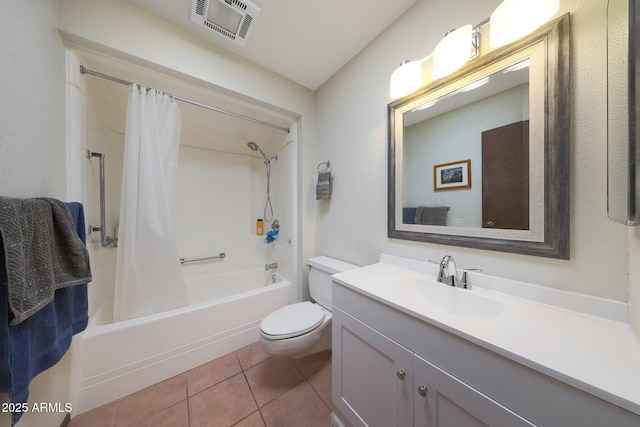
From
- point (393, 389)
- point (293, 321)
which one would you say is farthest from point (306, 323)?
point (393, 389)

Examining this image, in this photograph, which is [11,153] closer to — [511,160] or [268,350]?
[268,350]

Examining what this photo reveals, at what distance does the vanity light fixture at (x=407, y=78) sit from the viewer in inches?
41.8

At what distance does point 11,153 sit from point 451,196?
1.84m

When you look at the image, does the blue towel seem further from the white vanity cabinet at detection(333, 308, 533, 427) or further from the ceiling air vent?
the ceiling air vent

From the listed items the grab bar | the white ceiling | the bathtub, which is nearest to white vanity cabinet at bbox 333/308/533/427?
the bathtub

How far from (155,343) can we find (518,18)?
245 centimetres

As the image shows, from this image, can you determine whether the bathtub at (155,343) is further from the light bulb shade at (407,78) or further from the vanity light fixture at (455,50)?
the vanity light fixture at (455,50)

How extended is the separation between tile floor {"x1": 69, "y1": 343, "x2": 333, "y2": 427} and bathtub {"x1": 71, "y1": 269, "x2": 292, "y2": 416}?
2.8 inches

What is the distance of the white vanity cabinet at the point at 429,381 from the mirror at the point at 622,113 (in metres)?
0.45

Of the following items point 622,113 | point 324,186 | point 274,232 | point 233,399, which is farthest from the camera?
point 274,232

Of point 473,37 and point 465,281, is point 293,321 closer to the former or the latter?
point 465,281

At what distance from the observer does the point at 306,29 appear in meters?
1.27

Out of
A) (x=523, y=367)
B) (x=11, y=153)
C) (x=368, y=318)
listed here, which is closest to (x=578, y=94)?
(x=523, y=367)

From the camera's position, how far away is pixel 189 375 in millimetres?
1342
